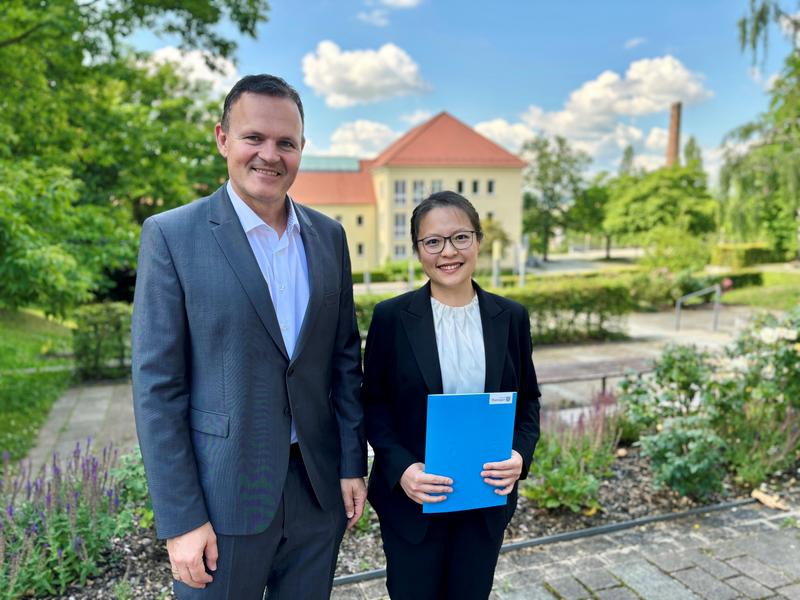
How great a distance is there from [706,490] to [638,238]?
43.8 m

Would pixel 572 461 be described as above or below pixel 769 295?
above

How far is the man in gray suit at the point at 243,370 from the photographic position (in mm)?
1563

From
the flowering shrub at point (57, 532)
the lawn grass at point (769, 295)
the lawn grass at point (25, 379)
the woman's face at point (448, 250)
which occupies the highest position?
the woman's face at point (448, 250)

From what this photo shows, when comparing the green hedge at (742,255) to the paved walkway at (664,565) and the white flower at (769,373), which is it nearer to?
the white flower at (769,373)

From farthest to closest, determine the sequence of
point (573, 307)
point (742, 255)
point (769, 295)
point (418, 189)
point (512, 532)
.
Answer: point (418, 189) < point (742, 255) < point (769, 295) < point (573, 307) < point (512, 532)

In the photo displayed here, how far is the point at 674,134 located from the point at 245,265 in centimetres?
6448

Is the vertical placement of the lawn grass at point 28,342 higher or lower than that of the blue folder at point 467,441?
lower

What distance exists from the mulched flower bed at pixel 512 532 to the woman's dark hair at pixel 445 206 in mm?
2117

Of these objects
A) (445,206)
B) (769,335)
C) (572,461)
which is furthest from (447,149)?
(445,206)

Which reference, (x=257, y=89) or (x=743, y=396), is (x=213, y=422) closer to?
(x=257, y=89)

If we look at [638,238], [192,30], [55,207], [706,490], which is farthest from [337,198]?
[706,490]

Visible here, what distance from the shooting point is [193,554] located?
1.59 metres

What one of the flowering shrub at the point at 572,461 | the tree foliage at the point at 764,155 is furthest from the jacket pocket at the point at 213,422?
the tree foliage at the point at 764,155

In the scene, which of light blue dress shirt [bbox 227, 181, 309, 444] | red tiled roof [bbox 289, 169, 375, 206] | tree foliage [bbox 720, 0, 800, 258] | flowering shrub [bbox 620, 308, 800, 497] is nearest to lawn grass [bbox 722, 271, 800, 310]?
tree foliage [bbox 720, 0, 800, 258]
